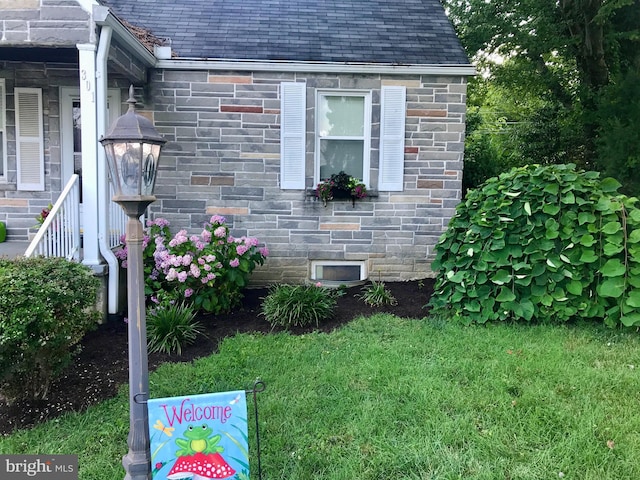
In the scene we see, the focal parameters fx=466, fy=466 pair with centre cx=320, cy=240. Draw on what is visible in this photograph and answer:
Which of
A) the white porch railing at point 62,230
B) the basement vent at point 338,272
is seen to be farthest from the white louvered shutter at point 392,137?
the white porch railing at point 62,230

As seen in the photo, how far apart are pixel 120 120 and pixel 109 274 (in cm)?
290

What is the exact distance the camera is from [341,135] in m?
6.11

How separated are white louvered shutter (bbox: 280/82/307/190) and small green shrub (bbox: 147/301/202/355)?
239 cm

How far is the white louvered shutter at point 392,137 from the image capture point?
5.96 meters

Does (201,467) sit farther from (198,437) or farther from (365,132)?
(365,132)

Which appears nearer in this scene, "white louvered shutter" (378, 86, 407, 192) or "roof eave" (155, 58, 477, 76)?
"roof eave" (155, 58, 477, 76)

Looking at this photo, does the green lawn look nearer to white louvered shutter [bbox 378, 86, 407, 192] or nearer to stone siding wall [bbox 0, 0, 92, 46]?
white louvered shutter [bbox 378, 86, 407, 192]

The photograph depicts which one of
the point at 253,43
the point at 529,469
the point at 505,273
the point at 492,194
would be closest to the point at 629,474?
the point at 529,469

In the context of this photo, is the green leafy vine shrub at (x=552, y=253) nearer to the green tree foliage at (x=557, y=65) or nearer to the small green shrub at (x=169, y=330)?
the small green shrub at (x=169, y=330)

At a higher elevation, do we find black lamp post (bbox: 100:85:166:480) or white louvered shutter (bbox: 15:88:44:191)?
white louvered shutter (bbox: 15:88:44:191)

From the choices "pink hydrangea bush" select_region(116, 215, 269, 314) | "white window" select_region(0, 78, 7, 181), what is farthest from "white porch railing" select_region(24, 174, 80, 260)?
"white window" select_region(0, 78, 7, 181)

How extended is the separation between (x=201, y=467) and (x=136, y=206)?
118 cm

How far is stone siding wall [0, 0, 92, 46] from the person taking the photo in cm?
421

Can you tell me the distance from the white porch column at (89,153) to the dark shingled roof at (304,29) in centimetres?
180
